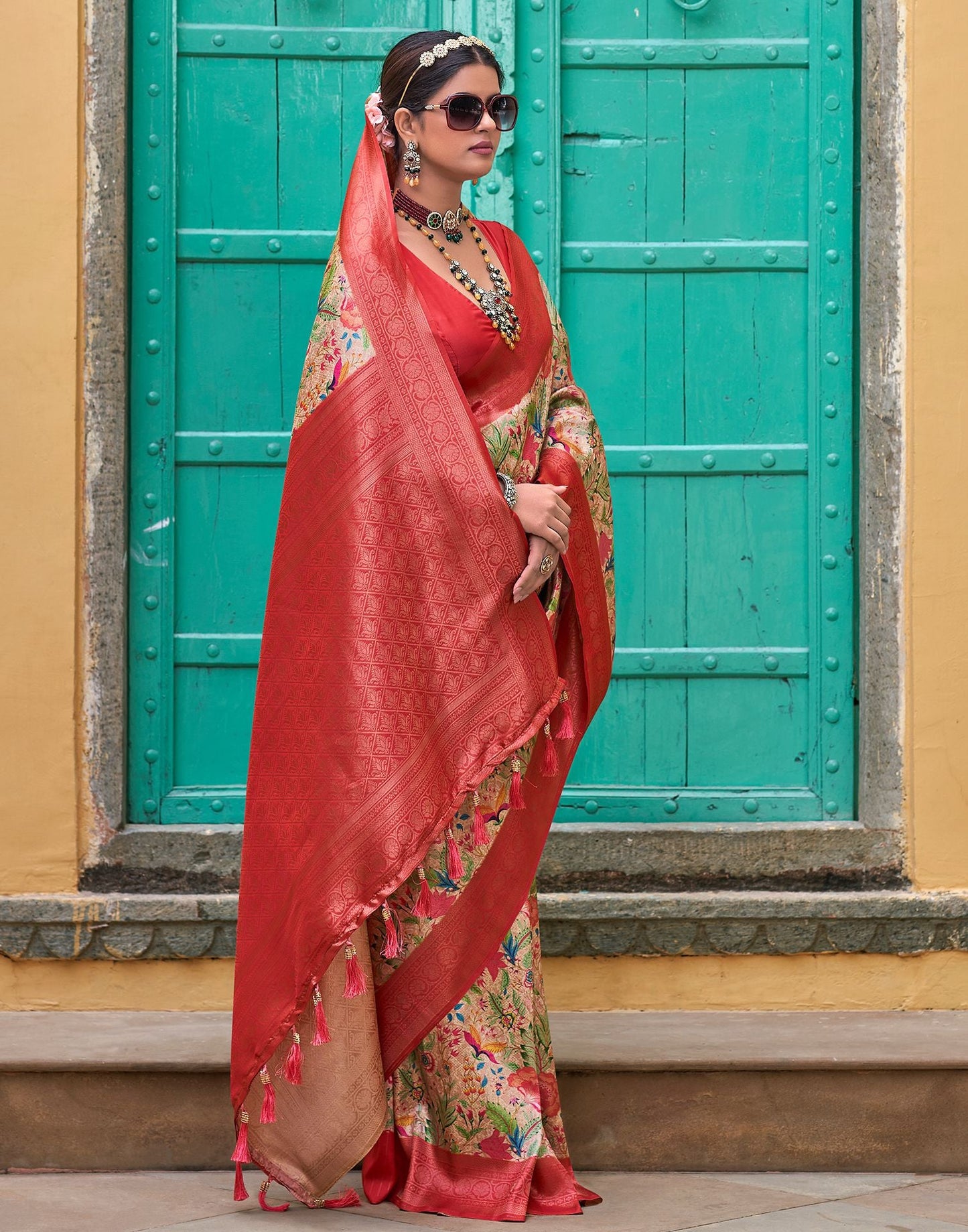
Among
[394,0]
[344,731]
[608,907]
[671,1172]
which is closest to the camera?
[344,731]

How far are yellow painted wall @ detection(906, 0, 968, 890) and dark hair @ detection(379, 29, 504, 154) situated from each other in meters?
1.23

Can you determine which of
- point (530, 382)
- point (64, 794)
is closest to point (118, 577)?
point (64, 794)

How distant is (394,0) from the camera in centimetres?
357

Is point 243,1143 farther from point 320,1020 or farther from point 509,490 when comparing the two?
point 509,490

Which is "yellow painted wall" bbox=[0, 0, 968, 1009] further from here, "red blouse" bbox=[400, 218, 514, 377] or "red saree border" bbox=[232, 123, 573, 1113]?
"red blouse" bbox=[400, 218, 514, 377]

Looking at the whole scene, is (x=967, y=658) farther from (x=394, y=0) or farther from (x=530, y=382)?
(x=394, y=0)

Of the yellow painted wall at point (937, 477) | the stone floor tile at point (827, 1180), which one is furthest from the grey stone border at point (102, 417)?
the yellow painted wall at point (937, 477)

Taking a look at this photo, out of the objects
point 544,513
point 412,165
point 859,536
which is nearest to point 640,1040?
point 544,513

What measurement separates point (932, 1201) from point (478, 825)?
1063 mm

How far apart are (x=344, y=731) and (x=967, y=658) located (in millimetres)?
1610

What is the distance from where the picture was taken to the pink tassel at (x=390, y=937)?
2.57 meters

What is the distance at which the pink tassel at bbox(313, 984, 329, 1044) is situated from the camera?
99.2 inches

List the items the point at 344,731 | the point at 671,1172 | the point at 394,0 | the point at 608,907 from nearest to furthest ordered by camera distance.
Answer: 1. the point at 344,731
2. the point at 671,1172
3. the point at 608,907
4. the point at 394,0

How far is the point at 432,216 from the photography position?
2.70m
